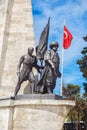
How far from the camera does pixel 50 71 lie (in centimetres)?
1273

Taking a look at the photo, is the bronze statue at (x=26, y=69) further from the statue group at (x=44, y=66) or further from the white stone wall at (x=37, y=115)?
the white stone wall at (x=37, y=115)

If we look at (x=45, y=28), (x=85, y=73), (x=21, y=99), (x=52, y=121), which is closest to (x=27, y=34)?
(x=45, y=28)

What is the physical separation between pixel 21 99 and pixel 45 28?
3.35 metres

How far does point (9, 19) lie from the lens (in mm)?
16109

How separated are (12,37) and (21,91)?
288 cm

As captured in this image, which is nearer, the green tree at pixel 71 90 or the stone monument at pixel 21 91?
the stone monument at pixel 21 91

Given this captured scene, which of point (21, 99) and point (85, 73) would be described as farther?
point (85, 73)

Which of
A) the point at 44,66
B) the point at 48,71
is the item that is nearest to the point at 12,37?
the point at 44,66

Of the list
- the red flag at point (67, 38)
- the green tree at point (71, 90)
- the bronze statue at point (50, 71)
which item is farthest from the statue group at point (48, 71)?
the green tree at point (71, 90)

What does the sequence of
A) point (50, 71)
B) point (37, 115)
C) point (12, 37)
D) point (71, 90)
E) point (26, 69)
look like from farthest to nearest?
point (71, 90) → point (12, 37) → point (26, 69) → point (50, 71) → point (37, 115)

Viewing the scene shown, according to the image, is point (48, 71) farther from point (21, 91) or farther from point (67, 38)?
point (67, 38)

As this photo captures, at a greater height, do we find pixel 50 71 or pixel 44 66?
pixel 44 66

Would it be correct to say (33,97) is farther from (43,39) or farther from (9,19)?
(9,19)

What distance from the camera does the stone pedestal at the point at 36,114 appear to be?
11.6m
